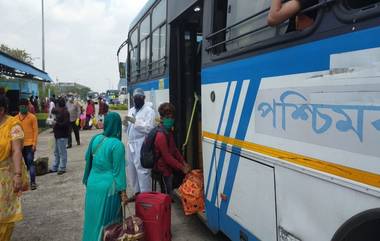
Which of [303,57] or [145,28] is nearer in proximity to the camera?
[303,57]

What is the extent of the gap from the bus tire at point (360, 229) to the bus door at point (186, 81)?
12.2 feet

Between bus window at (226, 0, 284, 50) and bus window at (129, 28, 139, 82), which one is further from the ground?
bus window at (129, 28, 139, 82)

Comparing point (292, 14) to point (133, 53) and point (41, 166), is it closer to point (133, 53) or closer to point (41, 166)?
point (133, 53)

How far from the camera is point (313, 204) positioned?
249 cm

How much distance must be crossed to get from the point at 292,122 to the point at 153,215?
221 cm

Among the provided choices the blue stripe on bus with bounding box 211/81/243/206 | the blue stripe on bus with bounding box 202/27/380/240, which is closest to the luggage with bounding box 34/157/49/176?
the blue stripe on bus with bounding box 202/27/380/240

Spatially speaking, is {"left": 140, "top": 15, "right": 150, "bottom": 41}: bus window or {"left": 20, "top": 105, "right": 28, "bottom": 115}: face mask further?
{"left": 20, "top": 105, "right": 28, "bottom": 115}: face mask

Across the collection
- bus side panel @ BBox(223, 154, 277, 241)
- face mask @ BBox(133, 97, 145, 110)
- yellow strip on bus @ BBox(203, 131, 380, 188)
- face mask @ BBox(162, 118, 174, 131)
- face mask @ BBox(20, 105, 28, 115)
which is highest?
face mask @ BBox(133, 97, 145, 110)

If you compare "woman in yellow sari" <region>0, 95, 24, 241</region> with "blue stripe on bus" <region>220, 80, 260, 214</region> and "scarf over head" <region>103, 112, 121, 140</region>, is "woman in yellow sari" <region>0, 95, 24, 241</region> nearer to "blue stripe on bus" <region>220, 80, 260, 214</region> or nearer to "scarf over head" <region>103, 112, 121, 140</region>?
"scarf over head" <region>103, 112, 121, 140</region>

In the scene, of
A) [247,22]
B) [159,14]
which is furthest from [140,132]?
[247,22]

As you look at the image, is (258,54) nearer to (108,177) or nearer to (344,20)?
(344,20)

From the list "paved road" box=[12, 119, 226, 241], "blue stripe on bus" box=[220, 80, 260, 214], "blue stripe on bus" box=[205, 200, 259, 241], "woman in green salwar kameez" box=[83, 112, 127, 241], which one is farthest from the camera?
"paved road" box=[12, 119, 226, 241]

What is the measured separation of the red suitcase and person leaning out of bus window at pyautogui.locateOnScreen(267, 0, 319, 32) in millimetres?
2369

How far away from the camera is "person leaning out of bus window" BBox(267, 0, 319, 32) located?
8.40 ft
